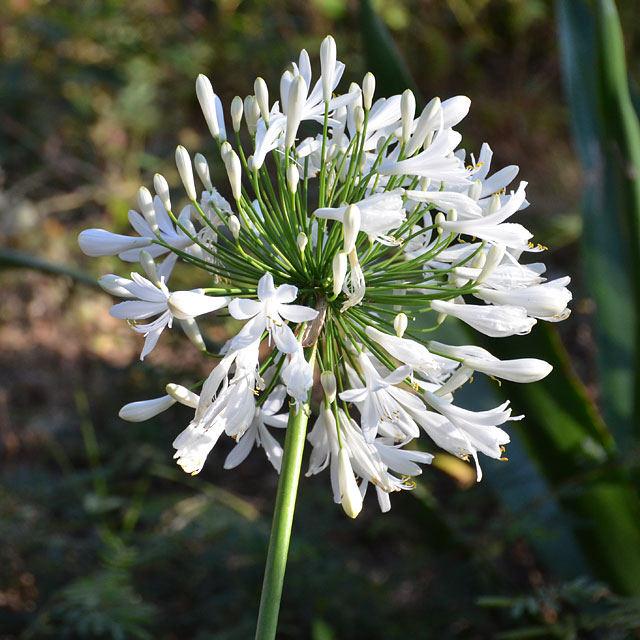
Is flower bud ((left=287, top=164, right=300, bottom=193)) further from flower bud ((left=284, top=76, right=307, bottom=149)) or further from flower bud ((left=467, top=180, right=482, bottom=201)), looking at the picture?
flower bud ((left=467, top=180, right=482, bottom=201))

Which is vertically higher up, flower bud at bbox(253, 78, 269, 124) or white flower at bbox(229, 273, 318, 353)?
flower bud at bbox(253, 78, 269, 124)

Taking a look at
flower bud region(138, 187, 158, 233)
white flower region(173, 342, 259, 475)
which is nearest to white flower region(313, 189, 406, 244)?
white flower region(173, 342, 259, 475)

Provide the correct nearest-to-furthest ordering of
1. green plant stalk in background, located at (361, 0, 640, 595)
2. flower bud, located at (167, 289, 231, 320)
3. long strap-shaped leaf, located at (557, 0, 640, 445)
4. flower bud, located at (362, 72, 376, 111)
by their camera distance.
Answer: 1. flower bud, located at (167, 289, 231, 320)
2. flower bud, located at (362, 72, 376, 111)
3. green plant stalk in background, located at (361, 0, 640, 595)
4. long strap-shaped leaf, located at (557, 0, 640, 445)

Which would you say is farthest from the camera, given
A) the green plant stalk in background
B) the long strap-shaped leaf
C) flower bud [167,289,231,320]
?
the long strap-shaped leaf

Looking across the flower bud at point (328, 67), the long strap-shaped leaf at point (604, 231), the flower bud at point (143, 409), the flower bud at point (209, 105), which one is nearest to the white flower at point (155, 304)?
the flower bud at point (143, 409)

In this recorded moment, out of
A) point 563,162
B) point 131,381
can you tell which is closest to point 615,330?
point 131,381

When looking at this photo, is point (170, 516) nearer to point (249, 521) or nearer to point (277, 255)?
point (249, 521)

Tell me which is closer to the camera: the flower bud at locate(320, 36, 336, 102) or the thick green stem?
the thick green stem
